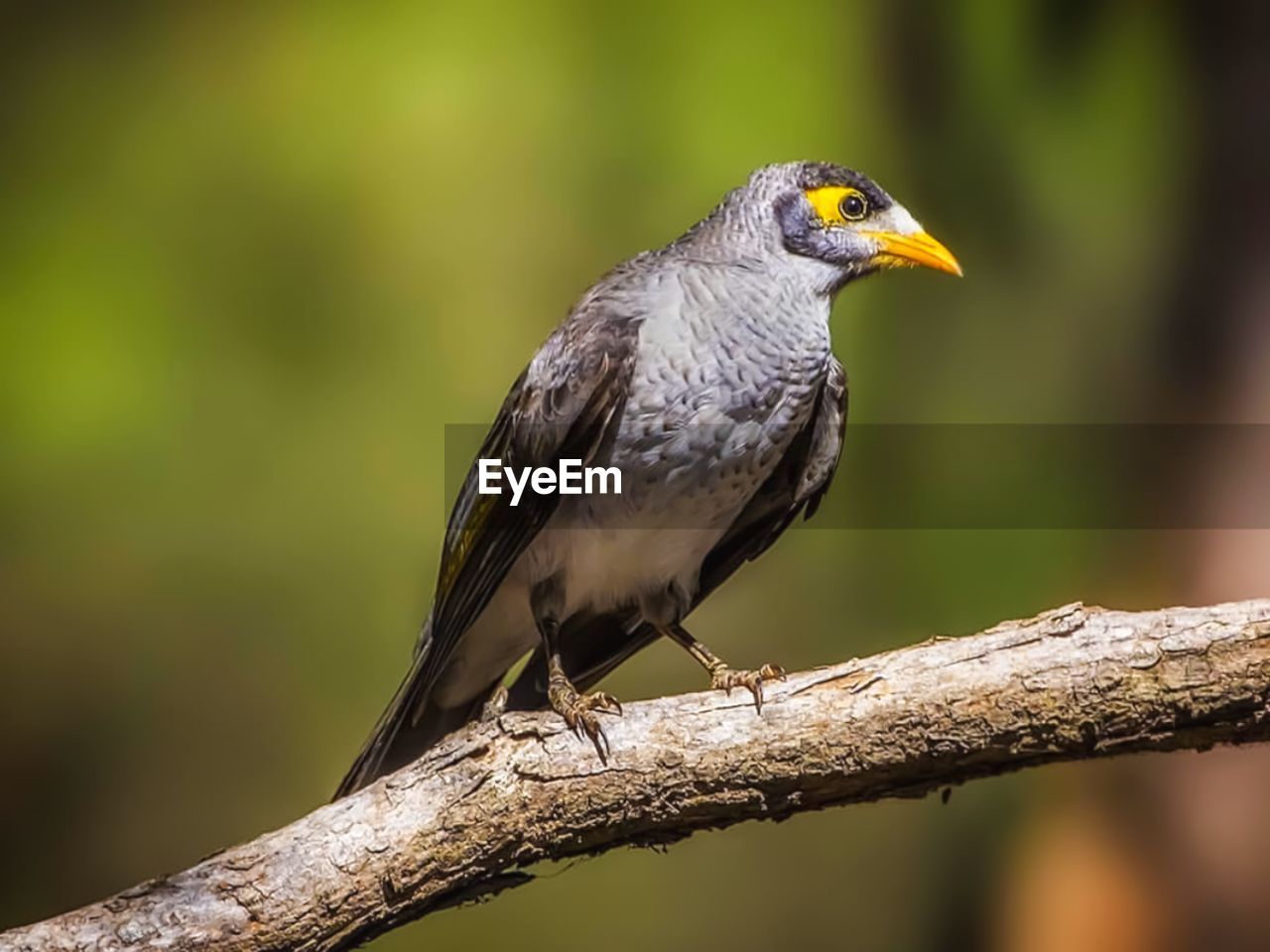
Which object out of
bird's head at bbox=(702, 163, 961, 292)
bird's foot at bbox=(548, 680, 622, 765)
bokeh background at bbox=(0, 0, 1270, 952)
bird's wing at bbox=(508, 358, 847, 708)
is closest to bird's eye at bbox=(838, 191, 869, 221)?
bird's head at bbox=(702, 163, 961, 292)

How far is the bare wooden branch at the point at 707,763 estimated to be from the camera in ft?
6.49

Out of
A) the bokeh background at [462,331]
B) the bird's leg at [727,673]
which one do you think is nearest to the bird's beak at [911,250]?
the bird's leg at [727,673]

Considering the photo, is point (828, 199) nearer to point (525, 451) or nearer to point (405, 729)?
point (525, 451)

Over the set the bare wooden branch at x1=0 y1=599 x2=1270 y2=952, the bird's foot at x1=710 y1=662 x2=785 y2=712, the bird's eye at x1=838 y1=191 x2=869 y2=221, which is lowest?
the bare wooden branch at x1=0 y1=599 x2=1270 y2=952

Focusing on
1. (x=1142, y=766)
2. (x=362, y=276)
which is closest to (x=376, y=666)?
(x=362, y=276)

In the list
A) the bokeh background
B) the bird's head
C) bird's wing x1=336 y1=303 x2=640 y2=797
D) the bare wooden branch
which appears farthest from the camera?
the bokeh background

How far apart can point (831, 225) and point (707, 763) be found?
3.47 feet

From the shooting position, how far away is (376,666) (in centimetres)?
418

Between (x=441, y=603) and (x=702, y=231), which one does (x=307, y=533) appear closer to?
(x=441, y=603)

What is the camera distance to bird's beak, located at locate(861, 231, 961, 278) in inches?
102

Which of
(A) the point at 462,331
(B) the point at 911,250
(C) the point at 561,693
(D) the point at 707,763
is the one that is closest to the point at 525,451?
(C) the point at 561,693

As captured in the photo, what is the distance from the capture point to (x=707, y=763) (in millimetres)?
2090

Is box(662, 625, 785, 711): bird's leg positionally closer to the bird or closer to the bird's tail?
the bird

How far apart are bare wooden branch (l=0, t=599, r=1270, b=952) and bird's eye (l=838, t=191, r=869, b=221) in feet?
2.91
